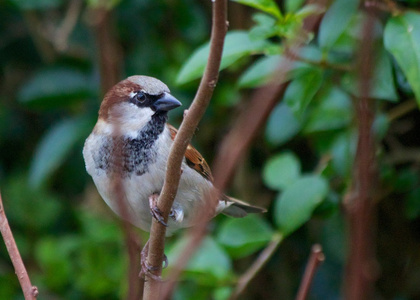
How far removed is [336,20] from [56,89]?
5.84 feet

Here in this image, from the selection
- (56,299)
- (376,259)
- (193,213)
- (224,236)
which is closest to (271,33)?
(193,213)

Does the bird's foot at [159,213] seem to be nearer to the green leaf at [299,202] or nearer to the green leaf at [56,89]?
the green leaf at [299,202]

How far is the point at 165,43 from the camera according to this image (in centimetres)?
364

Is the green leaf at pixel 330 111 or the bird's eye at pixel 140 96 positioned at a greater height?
the bird's eye at pixel 140 96

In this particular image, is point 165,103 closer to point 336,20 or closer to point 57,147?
point 336,20

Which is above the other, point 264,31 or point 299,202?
point 264,31

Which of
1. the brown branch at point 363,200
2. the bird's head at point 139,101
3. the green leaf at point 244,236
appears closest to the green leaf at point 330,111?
the green leaf at point 244,236

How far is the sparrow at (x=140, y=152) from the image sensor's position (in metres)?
2.06

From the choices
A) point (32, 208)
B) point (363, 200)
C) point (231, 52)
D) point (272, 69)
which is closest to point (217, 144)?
point (32, 208)

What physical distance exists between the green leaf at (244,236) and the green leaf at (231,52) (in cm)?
64

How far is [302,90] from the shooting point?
7.54 feet

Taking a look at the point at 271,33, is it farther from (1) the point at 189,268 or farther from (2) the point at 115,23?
(2) the point at 115,23

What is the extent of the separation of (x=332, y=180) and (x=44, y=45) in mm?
1941

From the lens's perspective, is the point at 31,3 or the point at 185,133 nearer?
the point at 185,133
